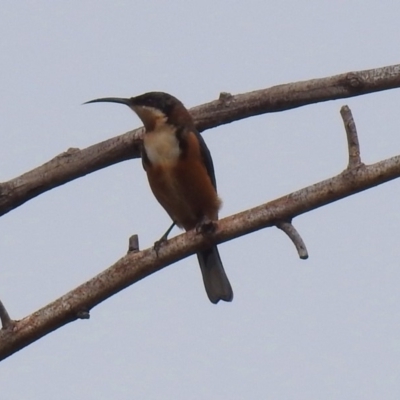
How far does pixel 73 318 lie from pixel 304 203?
1.14 meters

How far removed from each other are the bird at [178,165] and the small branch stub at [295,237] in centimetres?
191

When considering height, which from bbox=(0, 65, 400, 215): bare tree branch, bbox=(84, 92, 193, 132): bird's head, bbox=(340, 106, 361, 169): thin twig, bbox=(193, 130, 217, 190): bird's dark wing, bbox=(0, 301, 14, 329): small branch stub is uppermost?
bbox=(84, 92, 193, 132): bird's head

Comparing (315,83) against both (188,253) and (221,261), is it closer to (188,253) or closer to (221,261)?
(188,253)

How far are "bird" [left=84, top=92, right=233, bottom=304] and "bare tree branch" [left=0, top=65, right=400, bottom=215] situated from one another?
2.10 ft

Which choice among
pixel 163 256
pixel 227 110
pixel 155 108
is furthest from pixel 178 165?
pixel 163 256

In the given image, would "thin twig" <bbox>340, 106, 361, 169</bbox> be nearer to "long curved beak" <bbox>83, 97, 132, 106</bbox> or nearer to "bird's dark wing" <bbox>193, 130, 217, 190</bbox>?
"bird's dark wing" <bbox>193, 130, 217, 190</bbox>

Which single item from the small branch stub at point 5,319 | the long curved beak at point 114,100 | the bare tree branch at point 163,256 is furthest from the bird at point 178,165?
the small branch stub at point 5,319

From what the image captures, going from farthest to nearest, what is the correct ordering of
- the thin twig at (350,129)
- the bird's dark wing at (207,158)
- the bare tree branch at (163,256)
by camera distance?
the bird's dark wing at (207,158) < the thin twig at (350,129) < the bare tree branch at (163,256)

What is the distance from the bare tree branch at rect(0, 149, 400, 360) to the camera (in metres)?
4.05

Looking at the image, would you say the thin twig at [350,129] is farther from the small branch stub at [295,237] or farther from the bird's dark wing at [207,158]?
the bird's dark wing at [207,158]

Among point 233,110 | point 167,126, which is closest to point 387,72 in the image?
A: point 233,110

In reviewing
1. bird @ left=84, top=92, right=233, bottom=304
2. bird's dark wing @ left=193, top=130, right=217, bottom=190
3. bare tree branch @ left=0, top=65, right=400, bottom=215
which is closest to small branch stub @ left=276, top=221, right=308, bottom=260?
bare tree branch @ left=0, top=65, right=400, bottom=215

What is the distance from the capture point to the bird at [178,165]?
617 cm

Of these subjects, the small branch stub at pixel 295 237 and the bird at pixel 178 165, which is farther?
the bird at pixel 178 165
